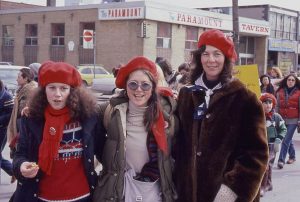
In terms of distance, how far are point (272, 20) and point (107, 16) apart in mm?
20442

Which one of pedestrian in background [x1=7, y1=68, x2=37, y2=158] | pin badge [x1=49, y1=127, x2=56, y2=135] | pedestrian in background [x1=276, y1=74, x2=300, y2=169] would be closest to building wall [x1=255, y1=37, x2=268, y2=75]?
pedestrian in background [x1=276, y1=74, x2=300, y2=169]

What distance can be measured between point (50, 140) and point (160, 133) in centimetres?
74

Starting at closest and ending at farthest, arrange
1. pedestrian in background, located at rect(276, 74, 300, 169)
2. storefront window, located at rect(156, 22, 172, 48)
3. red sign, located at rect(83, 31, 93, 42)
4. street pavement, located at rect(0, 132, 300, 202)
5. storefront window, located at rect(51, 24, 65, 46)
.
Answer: street pavement, located at rect(0, 132, 300, 202) < pedestrian in background, located at rect(276, 74, 300, 169) < red sign, located at rect(83, 31, 93, 42) < storefront window, located at rect(156, 22, 172, 48) < storefront window, located at rect(51, 24, 65, 46)

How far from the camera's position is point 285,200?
22.4 ft

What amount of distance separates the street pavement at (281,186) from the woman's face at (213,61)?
4155 millimetres

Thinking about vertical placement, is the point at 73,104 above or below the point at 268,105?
above

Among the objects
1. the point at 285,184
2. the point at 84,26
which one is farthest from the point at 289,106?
the point at 84,26

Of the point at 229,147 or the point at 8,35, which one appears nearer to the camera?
the point at 229,147

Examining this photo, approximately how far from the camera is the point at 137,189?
10.6ft

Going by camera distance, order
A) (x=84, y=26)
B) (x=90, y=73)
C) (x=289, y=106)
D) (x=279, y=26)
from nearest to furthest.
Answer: (x=289, y=106) < (x=90, y=73) < (x=84, y=26) < (x=279, y=26)

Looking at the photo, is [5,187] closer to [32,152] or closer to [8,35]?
[32,152]

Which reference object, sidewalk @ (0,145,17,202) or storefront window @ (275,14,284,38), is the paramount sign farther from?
sidewalk @ (0,145,17,202)

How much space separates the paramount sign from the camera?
2880cm

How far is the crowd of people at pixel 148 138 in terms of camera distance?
304 centimetres
